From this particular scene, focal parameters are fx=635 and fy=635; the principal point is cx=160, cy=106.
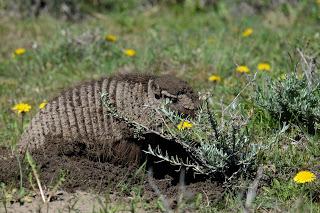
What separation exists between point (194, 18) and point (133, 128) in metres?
4.24

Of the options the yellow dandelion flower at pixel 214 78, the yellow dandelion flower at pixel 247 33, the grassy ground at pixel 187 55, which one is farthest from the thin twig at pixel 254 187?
the yellow dandelion flower at pixel 247 33

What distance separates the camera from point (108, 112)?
12.5 feet

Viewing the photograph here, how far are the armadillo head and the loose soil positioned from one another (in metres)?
0.38

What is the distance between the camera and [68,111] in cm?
392

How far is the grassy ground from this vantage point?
13.7 ft

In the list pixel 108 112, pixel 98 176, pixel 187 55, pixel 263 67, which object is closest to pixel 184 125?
pixel 108 112

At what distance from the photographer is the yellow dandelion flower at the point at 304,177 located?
3.53m

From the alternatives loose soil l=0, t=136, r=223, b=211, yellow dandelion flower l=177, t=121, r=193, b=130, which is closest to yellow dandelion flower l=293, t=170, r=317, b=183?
loose soil l=0, t=136, r=223, b=211

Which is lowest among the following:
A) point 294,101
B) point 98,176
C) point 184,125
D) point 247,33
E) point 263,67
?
point 98,176

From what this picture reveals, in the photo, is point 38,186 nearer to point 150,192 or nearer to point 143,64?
point 150,192

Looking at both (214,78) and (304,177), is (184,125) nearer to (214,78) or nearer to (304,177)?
(304,177)

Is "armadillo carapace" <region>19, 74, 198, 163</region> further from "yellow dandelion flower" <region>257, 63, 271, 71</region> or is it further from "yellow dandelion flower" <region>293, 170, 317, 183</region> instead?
"yellow dandelion flower" <region>257, 63, 271, 71</region>

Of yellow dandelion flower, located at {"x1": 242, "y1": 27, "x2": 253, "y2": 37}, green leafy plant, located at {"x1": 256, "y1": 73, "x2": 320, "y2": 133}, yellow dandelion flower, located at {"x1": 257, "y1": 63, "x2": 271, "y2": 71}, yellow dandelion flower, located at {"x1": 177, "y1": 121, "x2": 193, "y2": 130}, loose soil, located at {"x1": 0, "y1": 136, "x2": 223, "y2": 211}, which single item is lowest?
loose soil, located at {"x1": 0, "y1": 136, "x2": 223, "y2": 211}

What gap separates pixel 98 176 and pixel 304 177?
3.88 feet
